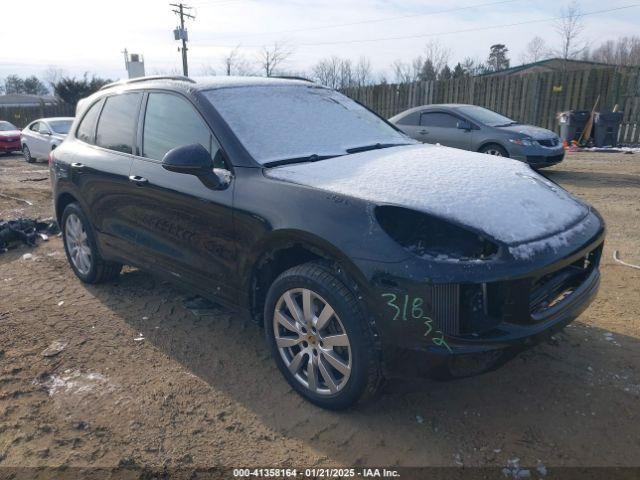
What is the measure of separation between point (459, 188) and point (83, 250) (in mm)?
3684

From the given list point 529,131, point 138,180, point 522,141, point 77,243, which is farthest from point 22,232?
point 529,131

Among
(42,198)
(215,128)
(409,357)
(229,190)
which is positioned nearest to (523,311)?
(409,357)

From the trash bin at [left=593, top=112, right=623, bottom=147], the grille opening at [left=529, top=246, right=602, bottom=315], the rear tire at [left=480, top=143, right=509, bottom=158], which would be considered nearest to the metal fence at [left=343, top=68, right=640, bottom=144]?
the trash bin at [left=593, top=112, right=623, bottom=147]

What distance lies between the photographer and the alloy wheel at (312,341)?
2672 mm

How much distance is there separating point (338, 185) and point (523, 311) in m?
1.11

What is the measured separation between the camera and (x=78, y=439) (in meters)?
2.72

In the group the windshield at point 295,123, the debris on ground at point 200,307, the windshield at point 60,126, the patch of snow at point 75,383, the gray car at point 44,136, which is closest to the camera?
the patch of snow at point 75,383

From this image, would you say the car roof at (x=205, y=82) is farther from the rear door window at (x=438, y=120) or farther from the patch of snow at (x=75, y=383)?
the rear door window at (x=438, y=120)

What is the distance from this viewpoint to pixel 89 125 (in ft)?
15.4

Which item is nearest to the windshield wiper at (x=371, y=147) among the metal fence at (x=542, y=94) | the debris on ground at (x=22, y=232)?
the debris on ground at (x=22, y=232)

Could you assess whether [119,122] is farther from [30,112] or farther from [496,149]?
[30,112]

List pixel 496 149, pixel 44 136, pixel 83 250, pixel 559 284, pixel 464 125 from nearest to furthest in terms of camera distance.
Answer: pixel 559 284 < pixel 83 250 < pixel 496 149 < pixel 464 125 < pixel 44 136

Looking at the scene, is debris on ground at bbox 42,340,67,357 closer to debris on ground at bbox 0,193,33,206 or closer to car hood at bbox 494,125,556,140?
debris on ground at bbox 0,193,33,206

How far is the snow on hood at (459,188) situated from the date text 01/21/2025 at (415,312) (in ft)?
1.45
